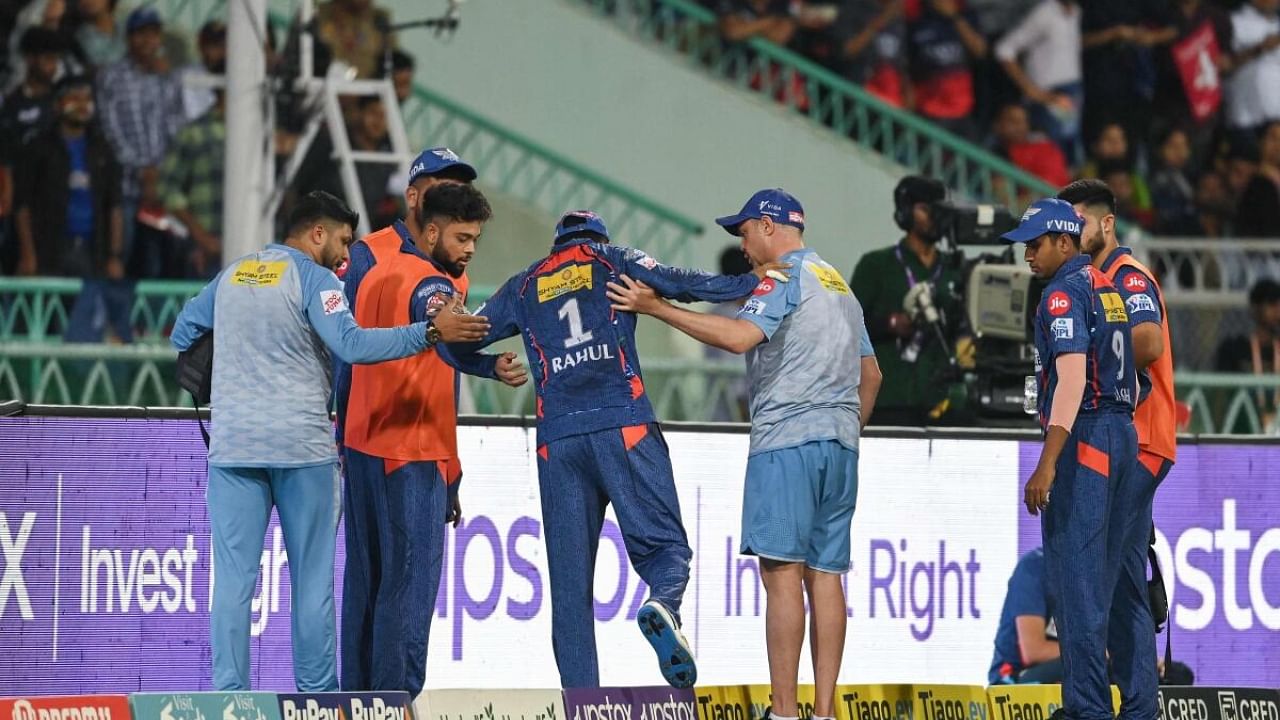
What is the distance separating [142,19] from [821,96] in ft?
19.4

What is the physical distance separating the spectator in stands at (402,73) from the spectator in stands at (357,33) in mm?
84

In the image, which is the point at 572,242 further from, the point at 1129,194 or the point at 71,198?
the point at 1129,194

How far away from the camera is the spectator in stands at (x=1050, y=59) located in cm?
1875

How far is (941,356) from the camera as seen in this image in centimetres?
1237

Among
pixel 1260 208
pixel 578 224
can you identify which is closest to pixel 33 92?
pixel 578 224

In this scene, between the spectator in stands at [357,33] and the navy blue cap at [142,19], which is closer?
the navy blue cap at [142,19]

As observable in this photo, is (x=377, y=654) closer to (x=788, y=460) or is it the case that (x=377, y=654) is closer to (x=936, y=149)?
(x=788, y=460)

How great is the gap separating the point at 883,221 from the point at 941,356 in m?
5.73

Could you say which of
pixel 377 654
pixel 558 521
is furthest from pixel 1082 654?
pixel 377 654

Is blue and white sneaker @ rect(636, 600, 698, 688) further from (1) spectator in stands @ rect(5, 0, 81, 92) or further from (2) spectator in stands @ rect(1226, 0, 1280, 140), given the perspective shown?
(2) spectator in stands @ rect(1226, 0, 1280, 140)

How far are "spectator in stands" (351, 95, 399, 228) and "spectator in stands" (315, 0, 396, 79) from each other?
0.70 meters

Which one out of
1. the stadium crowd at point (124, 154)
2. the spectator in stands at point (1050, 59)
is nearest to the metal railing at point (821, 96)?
the spectator in stands at point (1050, 59)

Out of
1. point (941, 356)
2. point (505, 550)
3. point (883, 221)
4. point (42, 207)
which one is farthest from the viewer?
point (883, 221)

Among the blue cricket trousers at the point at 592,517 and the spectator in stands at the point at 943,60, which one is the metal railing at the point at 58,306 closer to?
the blue cricket trousers at the point at 592,517
